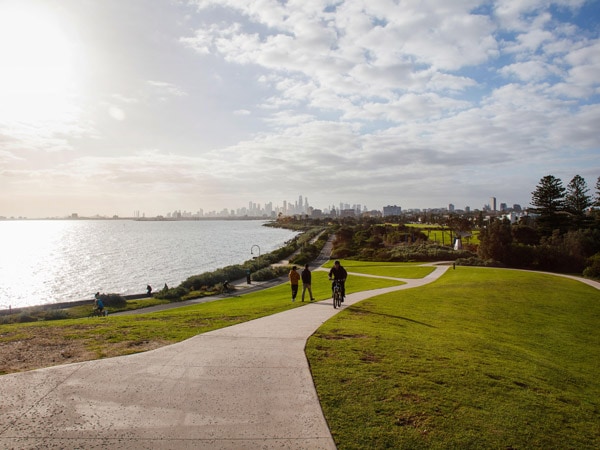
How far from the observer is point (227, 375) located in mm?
6988

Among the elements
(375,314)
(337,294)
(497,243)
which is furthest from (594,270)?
(337,294)

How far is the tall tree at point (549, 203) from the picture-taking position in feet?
171

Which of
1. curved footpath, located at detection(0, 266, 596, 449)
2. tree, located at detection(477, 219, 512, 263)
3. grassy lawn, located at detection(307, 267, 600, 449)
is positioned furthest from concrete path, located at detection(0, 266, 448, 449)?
tree, located at detection(477, 219, 512, 263)

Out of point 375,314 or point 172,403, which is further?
point 375,314

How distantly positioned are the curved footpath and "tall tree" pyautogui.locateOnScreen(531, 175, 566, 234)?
55.7 meters

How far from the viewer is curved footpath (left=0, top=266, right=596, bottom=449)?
4957 mm

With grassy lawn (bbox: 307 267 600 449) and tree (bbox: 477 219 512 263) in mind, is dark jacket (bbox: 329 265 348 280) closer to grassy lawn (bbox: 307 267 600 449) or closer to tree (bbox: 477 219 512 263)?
grassy lawn (bbox: 307 267 600 449)

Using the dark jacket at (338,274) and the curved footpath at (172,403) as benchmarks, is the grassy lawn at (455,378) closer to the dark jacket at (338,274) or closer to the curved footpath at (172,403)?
the curved footpath at (172,403)

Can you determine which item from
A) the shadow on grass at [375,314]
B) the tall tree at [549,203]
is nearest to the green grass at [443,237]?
the tall tree at [549,203]

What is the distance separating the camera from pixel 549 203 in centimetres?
5275

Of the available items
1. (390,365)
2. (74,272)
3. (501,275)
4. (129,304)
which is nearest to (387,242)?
(501,275)

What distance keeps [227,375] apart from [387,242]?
59273 mm

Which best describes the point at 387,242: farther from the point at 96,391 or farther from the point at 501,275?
the point at 96,391

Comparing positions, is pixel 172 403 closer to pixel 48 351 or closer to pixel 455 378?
pixel 48 351
